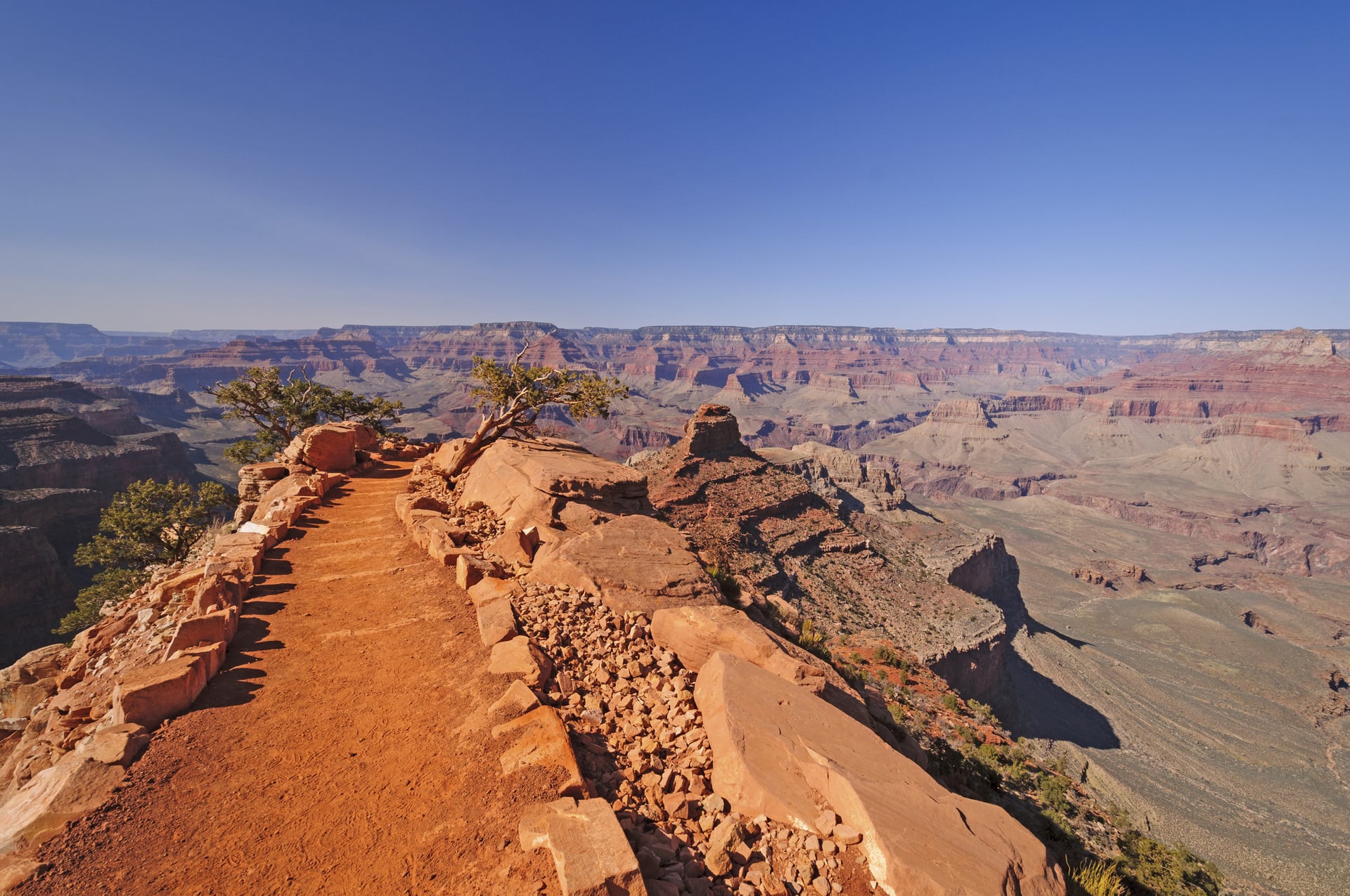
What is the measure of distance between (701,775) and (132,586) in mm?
31300

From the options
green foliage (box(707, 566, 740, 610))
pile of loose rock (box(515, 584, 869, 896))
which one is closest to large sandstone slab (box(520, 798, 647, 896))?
pile of loose rock (box(515, 584, 869, 896))

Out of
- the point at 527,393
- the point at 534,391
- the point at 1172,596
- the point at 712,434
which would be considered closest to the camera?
the point at 527,393

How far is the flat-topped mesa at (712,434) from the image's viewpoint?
57.9 m

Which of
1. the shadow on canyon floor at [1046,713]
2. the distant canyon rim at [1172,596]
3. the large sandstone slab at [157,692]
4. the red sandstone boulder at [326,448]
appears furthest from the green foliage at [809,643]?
the shadow on canyon floor at [1046,713]

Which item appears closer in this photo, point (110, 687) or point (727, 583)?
point (110, 687)

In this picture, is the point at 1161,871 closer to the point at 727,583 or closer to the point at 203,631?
the point at 727,583

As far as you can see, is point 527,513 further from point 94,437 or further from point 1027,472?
point 1027,472

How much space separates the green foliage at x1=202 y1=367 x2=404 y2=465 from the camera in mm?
30828

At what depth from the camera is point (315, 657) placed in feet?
30.7

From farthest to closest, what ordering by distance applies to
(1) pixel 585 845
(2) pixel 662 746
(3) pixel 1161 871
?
1. (3) pixel 1161 871
2. (2) pixel 662 746
3. (1) pixel 585 845

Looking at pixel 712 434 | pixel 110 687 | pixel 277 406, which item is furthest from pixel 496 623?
pixel 712 434

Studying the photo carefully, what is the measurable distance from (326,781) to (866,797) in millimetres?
7071

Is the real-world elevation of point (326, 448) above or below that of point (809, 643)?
above

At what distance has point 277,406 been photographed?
1315 inches
